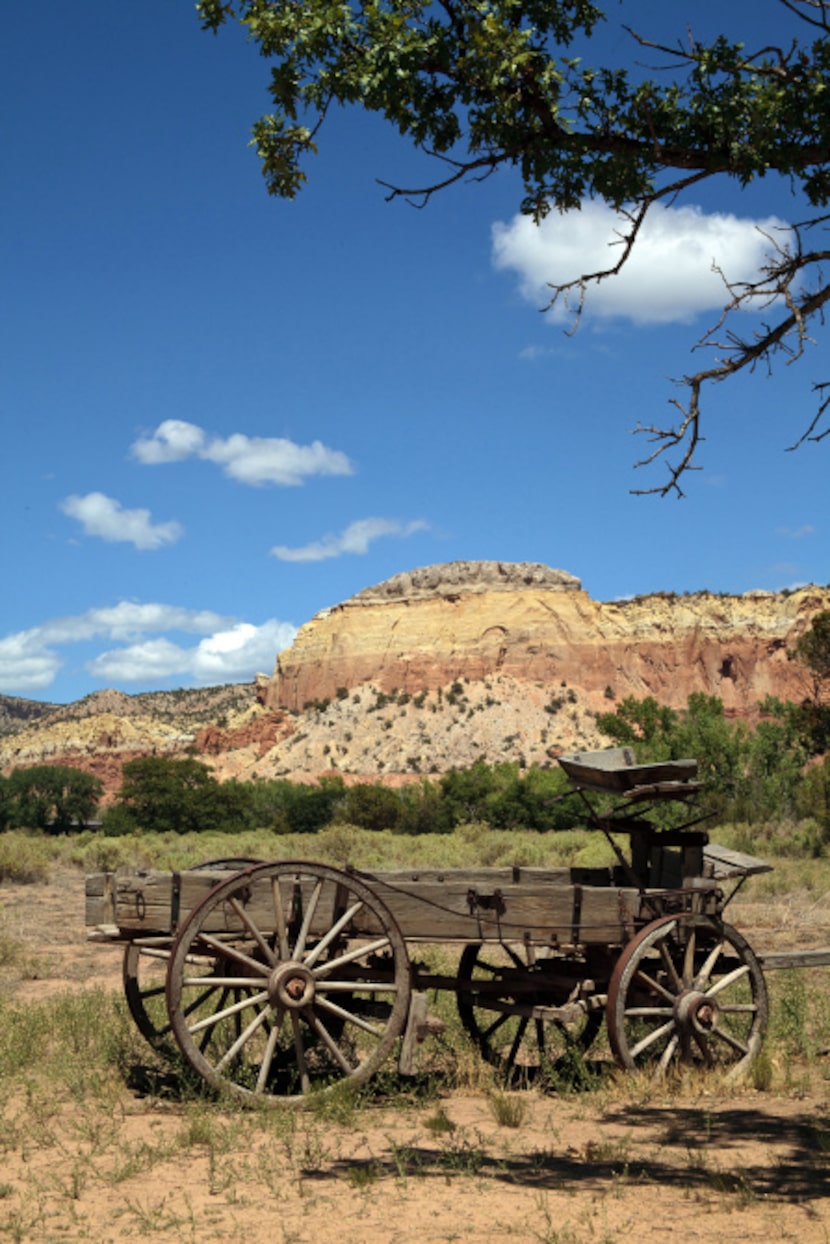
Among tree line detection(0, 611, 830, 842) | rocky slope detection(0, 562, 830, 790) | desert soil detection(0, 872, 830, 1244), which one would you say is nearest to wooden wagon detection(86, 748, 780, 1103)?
desert soil detection(0, 872, 830, 1244)

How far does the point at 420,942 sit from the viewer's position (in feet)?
22.2

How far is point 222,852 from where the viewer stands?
31.2 meters

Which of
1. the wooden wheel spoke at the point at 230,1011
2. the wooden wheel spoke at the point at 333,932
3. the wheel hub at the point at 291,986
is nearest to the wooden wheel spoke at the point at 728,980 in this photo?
the wooden wheel spoke at the point at 333,932

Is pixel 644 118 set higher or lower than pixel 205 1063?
higher

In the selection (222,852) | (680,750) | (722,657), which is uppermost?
(722,657)

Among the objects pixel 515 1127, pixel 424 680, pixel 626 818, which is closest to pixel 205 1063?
pixel 515 1127

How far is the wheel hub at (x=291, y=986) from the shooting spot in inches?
242

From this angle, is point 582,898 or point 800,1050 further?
point 800,1050

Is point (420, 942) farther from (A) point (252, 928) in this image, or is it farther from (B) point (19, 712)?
(B) point (19, 712)

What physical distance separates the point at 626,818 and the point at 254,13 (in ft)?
16.2

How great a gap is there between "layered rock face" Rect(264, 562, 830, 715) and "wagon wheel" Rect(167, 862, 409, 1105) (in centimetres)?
7455

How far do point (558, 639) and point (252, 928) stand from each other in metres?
78.0

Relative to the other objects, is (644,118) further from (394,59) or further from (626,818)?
(626,818)

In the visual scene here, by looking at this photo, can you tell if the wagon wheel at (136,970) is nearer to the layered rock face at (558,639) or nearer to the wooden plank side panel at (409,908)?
the wooden plank side panel at (409,908)
